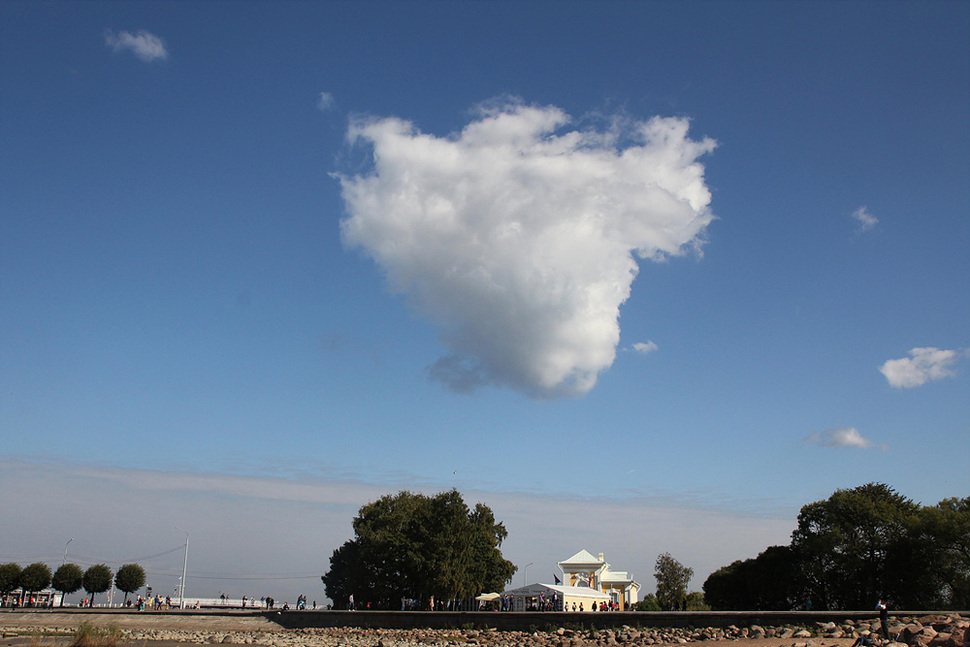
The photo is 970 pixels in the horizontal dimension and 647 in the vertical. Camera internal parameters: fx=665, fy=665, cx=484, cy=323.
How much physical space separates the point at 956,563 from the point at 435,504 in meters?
37.5

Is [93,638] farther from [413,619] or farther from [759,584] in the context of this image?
[759,584]

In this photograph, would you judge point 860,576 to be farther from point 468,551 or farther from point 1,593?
point 1,593

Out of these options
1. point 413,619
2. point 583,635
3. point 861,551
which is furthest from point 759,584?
point 583,635

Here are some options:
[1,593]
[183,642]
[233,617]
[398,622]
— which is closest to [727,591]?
[398,622]

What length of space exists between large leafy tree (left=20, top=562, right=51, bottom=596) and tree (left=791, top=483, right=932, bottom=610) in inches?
3103

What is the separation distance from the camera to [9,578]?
73.9m

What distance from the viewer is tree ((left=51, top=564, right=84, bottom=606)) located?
249ft

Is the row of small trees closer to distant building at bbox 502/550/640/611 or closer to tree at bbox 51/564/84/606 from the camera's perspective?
tree at bbox 51/564/84/606

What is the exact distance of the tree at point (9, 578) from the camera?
73.7 metres

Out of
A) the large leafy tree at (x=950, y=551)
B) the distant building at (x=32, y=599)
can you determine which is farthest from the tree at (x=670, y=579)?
the distant building at (x=32, y=599)

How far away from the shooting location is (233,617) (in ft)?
157

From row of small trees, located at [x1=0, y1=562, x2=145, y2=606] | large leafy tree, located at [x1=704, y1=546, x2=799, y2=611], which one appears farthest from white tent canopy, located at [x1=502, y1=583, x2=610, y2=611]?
row of small trees, located at [x1=0, y1=562, x2=145, y2=606]

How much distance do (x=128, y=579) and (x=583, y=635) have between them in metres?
67.6

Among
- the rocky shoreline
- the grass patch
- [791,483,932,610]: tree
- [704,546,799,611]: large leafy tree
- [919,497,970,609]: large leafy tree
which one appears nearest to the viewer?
the rocky shoreline
